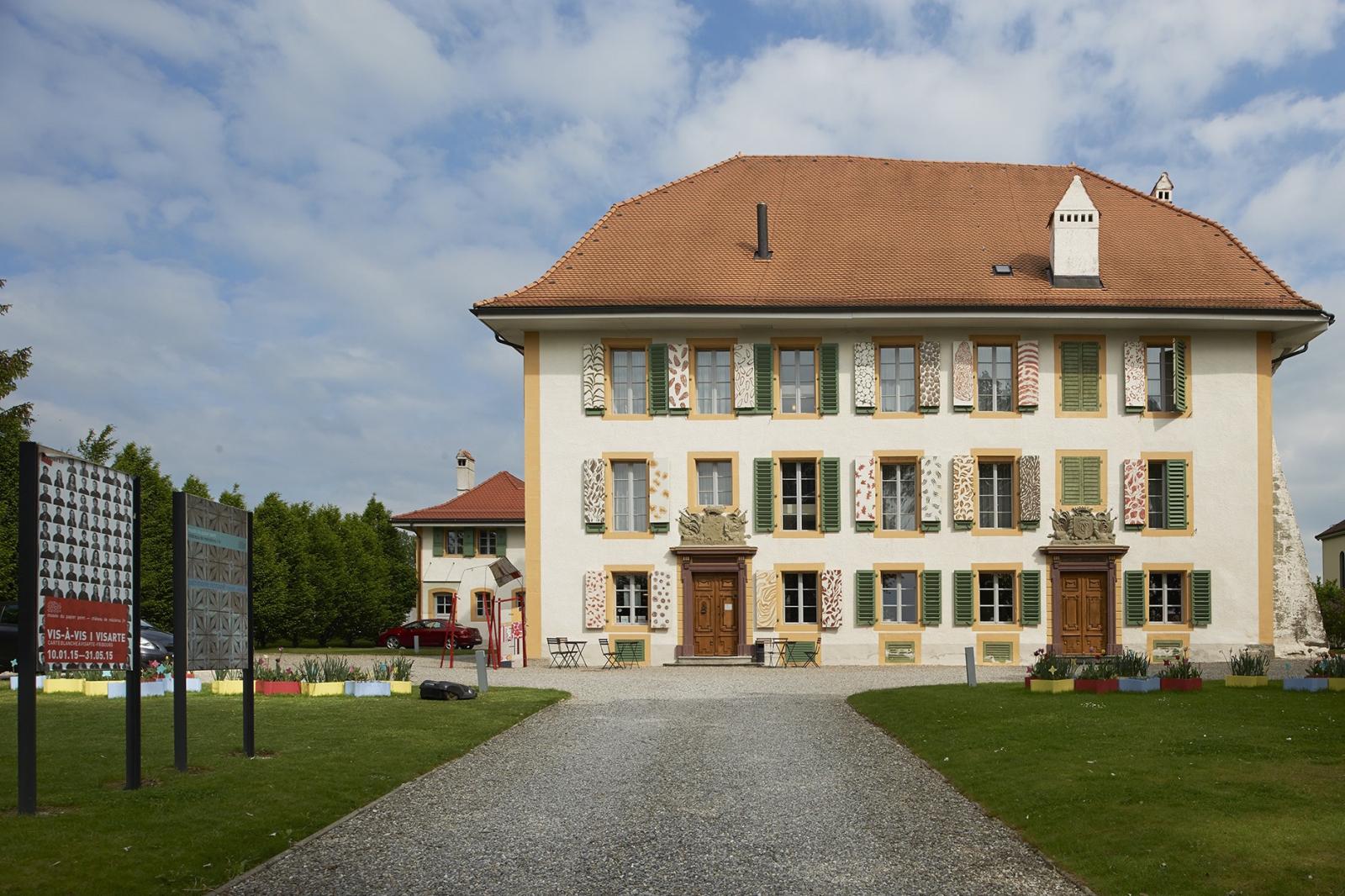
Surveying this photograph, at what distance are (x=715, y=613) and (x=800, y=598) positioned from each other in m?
2.09

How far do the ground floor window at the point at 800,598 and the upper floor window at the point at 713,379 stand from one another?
443 cm

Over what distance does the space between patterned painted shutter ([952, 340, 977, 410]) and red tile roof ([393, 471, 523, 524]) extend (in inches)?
836

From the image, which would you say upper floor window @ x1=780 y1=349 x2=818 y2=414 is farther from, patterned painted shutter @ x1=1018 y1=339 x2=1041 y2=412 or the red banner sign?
the red banner sign

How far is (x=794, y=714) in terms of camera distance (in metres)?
17.9

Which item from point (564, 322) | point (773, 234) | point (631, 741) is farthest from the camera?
point (773, 234)

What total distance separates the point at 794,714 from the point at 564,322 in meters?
14.5

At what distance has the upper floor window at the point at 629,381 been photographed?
30.8 metres

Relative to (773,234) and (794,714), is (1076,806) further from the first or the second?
(773,234)

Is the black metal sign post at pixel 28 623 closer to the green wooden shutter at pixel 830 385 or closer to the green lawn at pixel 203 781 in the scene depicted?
the green lawn at pixel 203 781

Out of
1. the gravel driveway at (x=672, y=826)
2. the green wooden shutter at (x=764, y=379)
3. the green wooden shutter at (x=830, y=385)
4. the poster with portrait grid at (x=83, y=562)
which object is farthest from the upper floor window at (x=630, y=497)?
the poster with portrait grid at (x=83, y=562)

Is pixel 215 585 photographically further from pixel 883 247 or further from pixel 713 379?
pixel 883 247

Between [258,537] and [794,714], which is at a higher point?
[258,537]

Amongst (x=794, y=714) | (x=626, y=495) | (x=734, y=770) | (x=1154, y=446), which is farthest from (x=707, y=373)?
(x=734, y=770)

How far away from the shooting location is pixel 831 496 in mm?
30516
